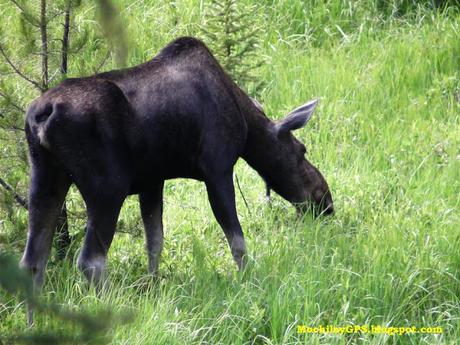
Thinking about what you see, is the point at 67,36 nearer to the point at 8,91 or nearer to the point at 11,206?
the point at 8,91

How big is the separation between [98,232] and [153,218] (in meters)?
0.87

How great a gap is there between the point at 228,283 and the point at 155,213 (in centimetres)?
91

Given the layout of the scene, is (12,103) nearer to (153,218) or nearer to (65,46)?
(65,46)

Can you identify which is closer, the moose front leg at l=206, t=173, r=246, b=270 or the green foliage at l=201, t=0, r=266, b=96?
the moose front leg at l=206, t=173, r=246, b=270

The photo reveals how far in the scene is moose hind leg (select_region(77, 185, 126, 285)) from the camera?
5727 millimetres

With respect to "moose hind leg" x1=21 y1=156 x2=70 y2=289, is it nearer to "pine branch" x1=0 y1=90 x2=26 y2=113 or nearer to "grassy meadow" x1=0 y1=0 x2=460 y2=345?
"grassy meadow" x1=0 y1=0 x2=460 y2=345

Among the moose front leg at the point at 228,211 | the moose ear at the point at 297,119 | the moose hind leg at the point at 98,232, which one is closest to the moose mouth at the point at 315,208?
the moose ear at the point at 297,119

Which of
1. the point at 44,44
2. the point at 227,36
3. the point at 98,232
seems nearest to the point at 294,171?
the point at 227,36

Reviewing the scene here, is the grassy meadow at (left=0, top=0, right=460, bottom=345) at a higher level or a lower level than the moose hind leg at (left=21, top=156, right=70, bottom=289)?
lower

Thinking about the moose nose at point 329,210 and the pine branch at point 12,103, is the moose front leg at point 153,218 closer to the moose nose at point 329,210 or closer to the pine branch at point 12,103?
the pine branch at point 12,103

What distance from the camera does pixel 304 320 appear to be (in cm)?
553

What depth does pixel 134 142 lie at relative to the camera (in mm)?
5887

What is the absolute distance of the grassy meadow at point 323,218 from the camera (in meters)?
5.59

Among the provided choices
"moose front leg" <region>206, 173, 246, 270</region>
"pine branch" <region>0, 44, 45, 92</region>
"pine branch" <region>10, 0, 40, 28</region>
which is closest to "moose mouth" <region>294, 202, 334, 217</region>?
"moose front leg" <region>206, 173, 246, 270</region>
